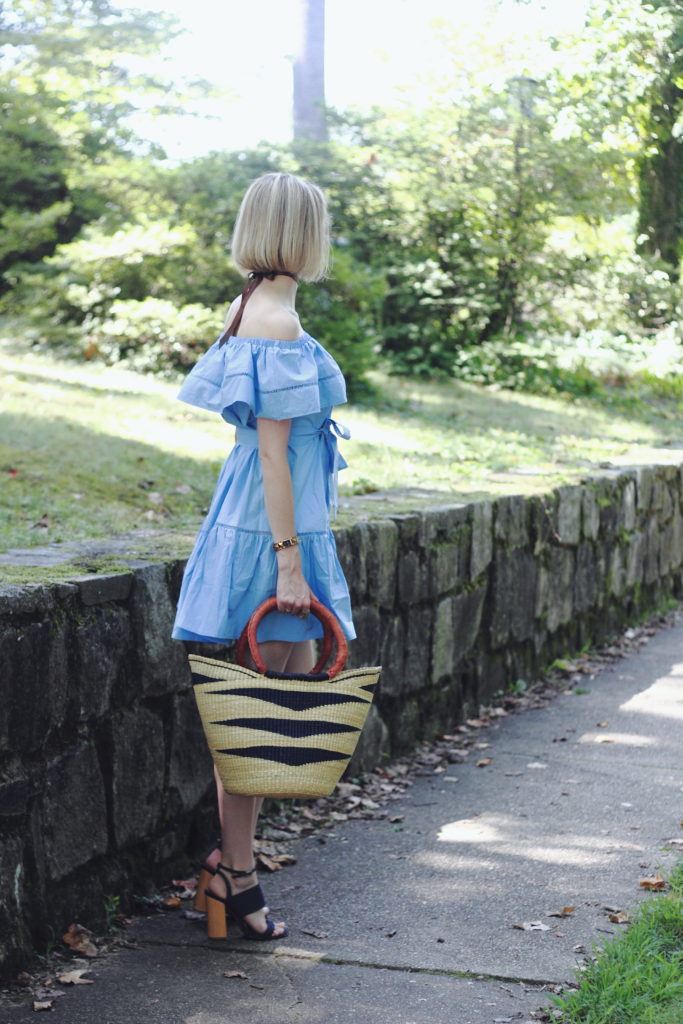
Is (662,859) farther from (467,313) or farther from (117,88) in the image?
(117,88)

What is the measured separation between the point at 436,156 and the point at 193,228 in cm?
388

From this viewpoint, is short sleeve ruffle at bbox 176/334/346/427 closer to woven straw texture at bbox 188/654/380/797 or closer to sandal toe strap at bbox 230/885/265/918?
woven straw texture at bbox 188/654/380/797

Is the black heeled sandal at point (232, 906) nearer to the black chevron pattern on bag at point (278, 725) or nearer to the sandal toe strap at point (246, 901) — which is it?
the sandal toe strap at point (246, 901)

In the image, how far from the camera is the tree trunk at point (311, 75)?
1562cm

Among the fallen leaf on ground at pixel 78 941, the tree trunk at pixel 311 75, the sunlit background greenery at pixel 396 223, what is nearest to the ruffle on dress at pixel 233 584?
the fallen leaf on ground at pixel 78 941

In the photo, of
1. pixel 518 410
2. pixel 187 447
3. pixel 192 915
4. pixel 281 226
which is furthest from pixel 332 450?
pixel 518 410

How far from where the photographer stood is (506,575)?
6.16 m

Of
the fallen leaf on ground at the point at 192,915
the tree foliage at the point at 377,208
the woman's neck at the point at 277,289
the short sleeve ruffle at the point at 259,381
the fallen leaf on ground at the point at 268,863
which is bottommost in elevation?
the fallen leaf on ground at the point at 268,863

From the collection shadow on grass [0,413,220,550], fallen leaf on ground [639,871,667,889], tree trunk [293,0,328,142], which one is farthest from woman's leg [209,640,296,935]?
tree trunk [293,0,328,142]

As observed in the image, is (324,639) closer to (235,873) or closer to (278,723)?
(278,723)

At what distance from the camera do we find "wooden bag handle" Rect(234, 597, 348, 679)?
9.56ft

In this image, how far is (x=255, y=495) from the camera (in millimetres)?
3021

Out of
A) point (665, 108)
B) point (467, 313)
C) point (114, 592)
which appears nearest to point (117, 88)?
point (467, 313)

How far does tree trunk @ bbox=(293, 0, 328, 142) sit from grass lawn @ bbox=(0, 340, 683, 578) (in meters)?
4.28
